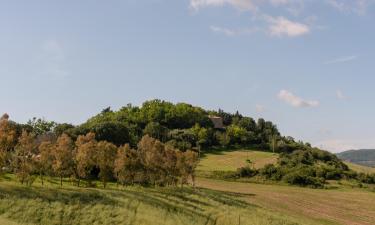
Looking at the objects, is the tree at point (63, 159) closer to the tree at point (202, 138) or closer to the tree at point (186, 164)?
the tree at point (186, 164)

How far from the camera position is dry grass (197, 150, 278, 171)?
147 m

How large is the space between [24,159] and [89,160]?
10895 mm

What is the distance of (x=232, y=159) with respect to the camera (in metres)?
166

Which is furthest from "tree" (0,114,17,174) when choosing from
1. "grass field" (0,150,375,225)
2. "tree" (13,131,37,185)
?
"grass field" (0,150,375,225)

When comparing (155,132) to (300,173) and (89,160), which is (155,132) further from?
(89,160)

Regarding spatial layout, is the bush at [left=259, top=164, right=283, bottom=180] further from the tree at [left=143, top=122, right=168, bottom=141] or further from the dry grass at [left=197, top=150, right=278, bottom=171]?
the tree at [left=143, top=122, right=168, bottom=141]

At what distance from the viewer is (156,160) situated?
3388 inches

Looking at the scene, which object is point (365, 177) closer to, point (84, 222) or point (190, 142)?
point (190, 142)

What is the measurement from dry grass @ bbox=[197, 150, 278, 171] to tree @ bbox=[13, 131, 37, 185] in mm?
73220

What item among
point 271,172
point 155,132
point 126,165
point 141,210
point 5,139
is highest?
point 155,132

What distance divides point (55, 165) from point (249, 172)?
72.2 meters

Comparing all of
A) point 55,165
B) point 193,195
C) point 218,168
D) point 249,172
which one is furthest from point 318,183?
point 55,165

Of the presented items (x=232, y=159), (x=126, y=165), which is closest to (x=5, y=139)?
(x=126, y=165)

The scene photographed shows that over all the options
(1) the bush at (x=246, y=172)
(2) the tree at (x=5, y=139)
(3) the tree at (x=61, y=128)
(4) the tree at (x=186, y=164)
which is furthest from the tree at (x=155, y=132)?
(2) the tree at (x=5, y=139)
